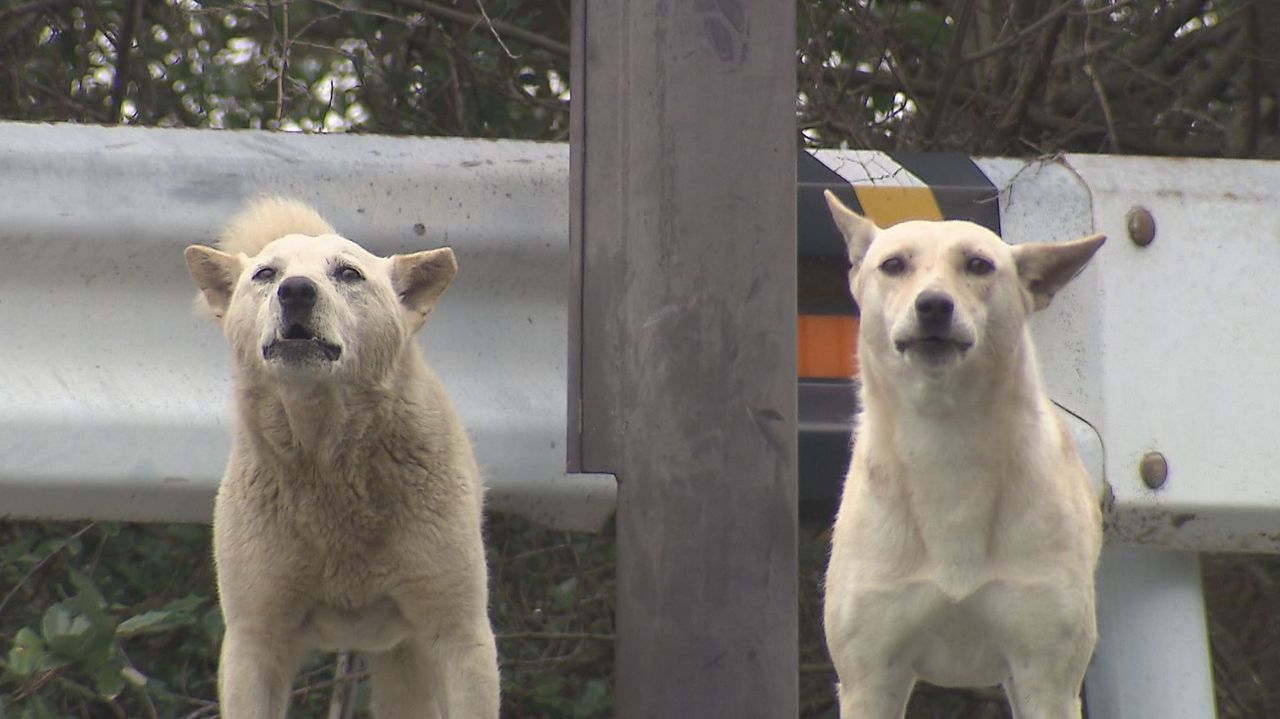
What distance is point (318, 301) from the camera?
3312 mm

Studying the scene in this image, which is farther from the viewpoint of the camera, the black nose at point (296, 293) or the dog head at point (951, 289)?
the black nose at point (296, 293)

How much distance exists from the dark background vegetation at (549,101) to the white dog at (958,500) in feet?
5.16

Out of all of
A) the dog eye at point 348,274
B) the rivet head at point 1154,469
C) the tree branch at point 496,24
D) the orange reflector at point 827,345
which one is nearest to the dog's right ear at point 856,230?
the orange reflector at point 827,345

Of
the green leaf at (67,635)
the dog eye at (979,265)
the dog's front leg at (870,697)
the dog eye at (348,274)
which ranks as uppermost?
the dog eye at (348,274)

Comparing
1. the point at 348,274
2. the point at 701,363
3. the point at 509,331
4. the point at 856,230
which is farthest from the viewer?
the point at 509,331

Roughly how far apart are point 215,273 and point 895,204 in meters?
1.49

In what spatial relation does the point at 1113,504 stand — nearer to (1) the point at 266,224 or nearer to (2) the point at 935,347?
(2) the point at 935,347

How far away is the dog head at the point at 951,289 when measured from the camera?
296 cm

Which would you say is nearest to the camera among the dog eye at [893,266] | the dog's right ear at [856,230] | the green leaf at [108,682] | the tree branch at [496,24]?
the dog eye at [893,266]

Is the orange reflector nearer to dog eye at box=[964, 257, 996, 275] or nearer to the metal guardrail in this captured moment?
the metal guardrail

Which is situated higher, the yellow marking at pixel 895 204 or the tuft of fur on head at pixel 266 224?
the yellow marking at pixel 895 204

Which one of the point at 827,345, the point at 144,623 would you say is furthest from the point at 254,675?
the point at 827,345

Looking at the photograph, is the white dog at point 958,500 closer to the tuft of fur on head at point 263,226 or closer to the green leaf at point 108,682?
the tuft of fur on head at point 263,226

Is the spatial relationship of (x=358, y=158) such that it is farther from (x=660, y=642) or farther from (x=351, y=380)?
(x=660, y=642)
